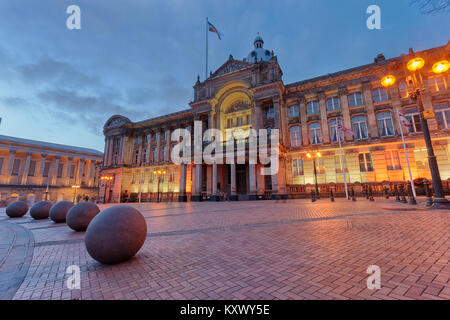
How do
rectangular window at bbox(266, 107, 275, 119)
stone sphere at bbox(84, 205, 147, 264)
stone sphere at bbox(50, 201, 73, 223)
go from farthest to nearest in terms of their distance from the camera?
1. rectangular window at bbox(266, 107, 275, 119)
2. stone sphere at bbox(50, 201, 73, 223)
3. stone sphere at bbox(84, 205, 147, 264)

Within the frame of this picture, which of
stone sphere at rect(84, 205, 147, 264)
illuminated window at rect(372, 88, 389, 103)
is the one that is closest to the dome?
illuminated window at rect(372, 88, 389, 103)

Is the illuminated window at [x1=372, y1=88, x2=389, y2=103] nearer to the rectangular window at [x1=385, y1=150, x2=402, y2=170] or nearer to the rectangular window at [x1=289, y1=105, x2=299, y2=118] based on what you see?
the rectangular window at [x1=385, y1=150, x2=402, y2=170]

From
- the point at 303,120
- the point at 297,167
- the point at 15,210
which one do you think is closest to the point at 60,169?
the point at 15,210

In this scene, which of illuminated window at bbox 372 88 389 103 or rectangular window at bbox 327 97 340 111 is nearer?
illuminated window at bbox 372 88 389 103

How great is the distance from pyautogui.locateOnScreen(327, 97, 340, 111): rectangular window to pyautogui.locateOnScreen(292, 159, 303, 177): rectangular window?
840 cm

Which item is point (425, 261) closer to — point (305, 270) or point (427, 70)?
point (305, 270)

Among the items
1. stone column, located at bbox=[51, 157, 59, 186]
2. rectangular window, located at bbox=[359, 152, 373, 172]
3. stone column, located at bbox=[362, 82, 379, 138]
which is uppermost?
stone column, located at bbox=[362, 82, 379, 138]

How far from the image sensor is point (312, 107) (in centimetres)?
2744

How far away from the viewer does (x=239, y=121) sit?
3175 cm

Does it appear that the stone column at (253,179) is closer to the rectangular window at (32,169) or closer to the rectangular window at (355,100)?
the rectangular window at (355,100)

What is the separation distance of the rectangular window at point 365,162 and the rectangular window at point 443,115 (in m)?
7.40

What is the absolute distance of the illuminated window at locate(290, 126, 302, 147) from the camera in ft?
90.2
